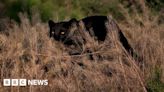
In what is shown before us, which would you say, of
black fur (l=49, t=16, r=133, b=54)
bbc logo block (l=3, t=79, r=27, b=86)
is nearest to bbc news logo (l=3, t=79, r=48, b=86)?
bbc logo block (l=3, t=79, r=27, b=86)

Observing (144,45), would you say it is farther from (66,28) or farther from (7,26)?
(7,26)

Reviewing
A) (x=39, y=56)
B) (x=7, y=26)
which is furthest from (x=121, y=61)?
(x=7, y=26)

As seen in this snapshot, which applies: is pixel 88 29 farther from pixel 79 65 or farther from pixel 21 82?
pixel 21 82

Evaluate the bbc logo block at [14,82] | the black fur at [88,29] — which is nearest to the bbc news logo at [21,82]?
the bbc logo block at [14,82]

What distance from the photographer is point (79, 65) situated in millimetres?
7715

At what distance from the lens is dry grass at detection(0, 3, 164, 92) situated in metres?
7.31

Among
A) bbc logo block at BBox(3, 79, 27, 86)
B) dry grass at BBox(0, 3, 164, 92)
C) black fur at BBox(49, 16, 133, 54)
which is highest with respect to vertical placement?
black fur at BBox(49, 16, 133, 54)

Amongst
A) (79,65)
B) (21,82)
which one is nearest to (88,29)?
(79,65)

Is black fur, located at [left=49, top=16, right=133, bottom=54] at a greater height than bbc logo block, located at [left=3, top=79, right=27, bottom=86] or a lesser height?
greater

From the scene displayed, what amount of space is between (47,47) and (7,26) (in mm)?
2501

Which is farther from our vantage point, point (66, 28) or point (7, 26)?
point (7, 26)

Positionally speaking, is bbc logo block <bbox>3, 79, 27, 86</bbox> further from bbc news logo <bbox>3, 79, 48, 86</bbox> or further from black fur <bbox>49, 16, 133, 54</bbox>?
black fur <bbox>49, 16, 133, 54</bbox>

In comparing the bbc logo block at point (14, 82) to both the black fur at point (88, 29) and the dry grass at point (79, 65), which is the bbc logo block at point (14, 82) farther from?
the black fur at point (88, 29)

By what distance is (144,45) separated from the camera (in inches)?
335
